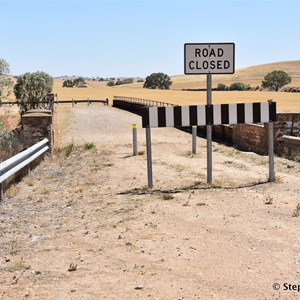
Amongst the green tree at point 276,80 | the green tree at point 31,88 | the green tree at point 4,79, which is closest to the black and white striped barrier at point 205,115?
the green tree at point 4,79

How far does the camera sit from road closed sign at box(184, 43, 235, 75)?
8625 mm

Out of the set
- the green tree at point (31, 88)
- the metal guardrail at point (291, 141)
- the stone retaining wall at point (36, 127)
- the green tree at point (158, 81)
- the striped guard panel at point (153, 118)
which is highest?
the green tree at point (158, 81)

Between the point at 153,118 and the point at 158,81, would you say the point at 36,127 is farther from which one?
the point at 158,81

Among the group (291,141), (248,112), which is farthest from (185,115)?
(291,141)

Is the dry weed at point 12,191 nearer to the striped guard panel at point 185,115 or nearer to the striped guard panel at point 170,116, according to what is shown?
the striped guard panel at point 170,116

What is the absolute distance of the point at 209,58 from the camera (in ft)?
28.5

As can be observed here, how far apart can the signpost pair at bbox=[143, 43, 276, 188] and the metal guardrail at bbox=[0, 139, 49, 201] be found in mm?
2274

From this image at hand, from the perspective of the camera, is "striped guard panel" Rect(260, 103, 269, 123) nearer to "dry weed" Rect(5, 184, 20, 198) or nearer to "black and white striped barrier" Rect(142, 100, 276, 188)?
"black and white striped barrier" Rect(142, 100, 276, 188)

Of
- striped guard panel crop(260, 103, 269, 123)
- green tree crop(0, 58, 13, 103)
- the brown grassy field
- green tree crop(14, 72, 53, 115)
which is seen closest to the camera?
striped guard panel crop(260, 103, 269, 123)

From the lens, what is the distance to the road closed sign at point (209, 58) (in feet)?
28.3

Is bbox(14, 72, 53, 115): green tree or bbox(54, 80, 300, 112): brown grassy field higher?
bbox(14, 72, 53, 115): green tree

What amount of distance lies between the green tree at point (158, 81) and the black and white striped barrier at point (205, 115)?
158430mm

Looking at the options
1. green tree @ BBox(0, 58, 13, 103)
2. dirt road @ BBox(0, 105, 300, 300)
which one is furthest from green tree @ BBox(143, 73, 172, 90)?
dirt road @ BBox(0, 105, 300, 300)

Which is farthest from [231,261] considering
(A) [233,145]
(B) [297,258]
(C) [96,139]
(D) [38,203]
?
(C) [96,139]
